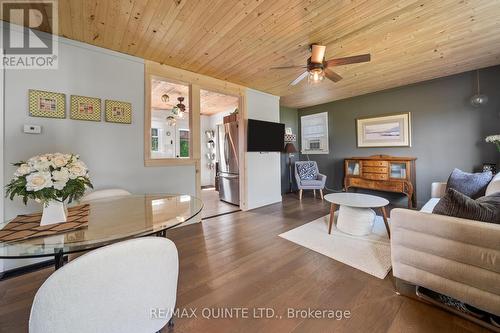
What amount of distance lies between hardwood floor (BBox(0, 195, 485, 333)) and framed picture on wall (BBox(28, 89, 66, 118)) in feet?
5.26

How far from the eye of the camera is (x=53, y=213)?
4.06ft

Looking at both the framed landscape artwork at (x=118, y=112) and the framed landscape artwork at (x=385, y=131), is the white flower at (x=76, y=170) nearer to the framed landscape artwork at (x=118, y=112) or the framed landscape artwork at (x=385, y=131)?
the framed landscape artwork at (x=118, y=112)

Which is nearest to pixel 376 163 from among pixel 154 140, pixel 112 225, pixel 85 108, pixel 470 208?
pixel 470 208

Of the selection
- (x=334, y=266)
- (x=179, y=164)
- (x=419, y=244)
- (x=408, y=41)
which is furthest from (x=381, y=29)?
(x=179, y=164)

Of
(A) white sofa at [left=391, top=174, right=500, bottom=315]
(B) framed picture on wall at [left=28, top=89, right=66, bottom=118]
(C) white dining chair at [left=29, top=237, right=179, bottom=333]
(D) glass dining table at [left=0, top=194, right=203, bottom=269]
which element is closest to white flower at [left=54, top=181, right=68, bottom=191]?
(D) glass dining table at [left=0, top=194, right=203, bottom=269]

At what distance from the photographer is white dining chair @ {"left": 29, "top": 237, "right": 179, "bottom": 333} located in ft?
2.14

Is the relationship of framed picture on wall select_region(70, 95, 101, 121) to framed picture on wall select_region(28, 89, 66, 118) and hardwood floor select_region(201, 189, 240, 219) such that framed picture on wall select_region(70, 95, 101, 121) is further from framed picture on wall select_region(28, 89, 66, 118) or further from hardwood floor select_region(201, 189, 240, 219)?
hardwood floor select_region(201, 189, 240, 219)

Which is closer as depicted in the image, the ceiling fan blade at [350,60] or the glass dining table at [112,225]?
the glass dining table at [112,225]

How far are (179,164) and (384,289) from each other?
287 centimetres

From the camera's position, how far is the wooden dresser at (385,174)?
12.6 feet

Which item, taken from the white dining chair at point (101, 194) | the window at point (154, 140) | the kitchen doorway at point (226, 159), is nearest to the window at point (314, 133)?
the kitchen doorway at point (226, 159)

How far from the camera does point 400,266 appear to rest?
160cm

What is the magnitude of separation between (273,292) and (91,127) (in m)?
2.67

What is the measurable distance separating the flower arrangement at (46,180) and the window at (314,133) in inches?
206
